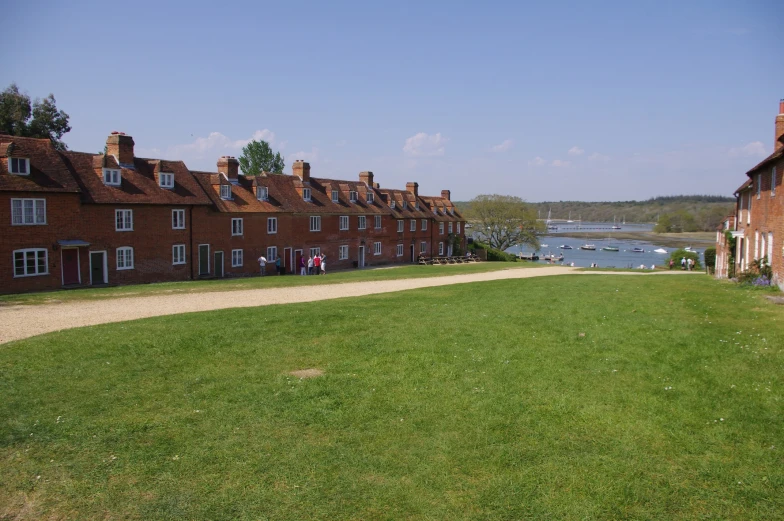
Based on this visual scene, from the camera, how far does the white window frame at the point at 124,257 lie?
35050 millimetres

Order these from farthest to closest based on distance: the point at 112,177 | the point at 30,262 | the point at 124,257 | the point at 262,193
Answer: the point at 262,193
the point at 112,177
the point at 124,257
the point at 30,262

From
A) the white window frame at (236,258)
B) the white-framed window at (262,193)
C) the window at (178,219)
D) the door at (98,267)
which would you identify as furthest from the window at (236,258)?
the door at (98,267)

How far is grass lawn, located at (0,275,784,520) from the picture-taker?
7074mm

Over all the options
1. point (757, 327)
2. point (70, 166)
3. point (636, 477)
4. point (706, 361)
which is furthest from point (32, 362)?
point (70, 166)

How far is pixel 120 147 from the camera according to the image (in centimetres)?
3725

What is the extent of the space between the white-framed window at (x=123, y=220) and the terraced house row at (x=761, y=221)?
109ft

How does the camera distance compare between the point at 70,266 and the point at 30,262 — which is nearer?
the point at 30,262

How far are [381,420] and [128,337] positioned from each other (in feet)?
27.6

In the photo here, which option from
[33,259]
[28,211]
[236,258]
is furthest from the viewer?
[236,258]

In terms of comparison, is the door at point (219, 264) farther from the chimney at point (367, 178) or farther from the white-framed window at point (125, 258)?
the chimney at point (367, 178)

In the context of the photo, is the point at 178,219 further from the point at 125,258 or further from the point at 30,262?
the point at 30,262


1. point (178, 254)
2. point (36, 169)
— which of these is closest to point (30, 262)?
point (36, 169)

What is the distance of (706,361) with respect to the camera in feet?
39.5

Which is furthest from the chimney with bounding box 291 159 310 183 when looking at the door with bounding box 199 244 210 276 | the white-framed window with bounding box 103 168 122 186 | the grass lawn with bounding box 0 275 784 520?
the grass lawn with bounding box 0 275 784 520
